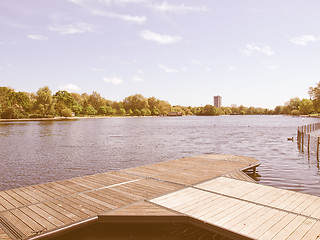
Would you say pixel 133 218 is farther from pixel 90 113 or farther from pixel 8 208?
pixel 90 113

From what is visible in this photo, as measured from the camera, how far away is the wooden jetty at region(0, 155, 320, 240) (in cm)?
770

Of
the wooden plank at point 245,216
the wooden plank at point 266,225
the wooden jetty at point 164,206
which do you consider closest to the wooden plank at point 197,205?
the wooden jetty at point 164,206

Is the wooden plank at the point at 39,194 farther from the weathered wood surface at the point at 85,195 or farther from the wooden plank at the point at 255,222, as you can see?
the wooden plank at the point at 255,222

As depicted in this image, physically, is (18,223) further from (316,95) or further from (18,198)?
(316,95)

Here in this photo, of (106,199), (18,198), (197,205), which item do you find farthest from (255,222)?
(18,198)

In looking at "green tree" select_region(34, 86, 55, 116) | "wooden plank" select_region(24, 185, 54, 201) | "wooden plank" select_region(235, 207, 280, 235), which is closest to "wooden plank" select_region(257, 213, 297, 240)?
"wooden plank" select_region(235, 207, 280, 235)

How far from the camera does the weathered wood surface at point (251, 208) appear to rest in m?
7.48

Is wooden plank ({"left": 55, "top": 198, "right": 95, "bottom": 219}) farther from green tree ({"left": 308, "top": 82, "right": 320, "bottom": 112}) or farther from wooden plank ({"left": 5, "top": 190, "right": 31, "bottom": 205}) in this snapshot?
green tree ({"left": 308, "top": 82, "right": 320, "bottom": 112})

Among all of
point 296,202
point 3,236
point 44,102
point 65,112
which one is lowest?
point 3,236

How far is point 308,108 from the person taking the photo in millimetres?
178750

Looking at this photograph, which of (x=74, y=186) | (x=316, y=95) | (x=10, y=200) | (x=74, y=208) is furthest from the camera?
(x=316, y=95)

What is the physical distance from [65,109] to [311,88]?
132948 mm

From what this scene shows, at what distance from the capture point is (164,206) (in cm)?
943

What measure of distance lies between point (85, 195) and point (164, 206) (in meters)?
3.72
